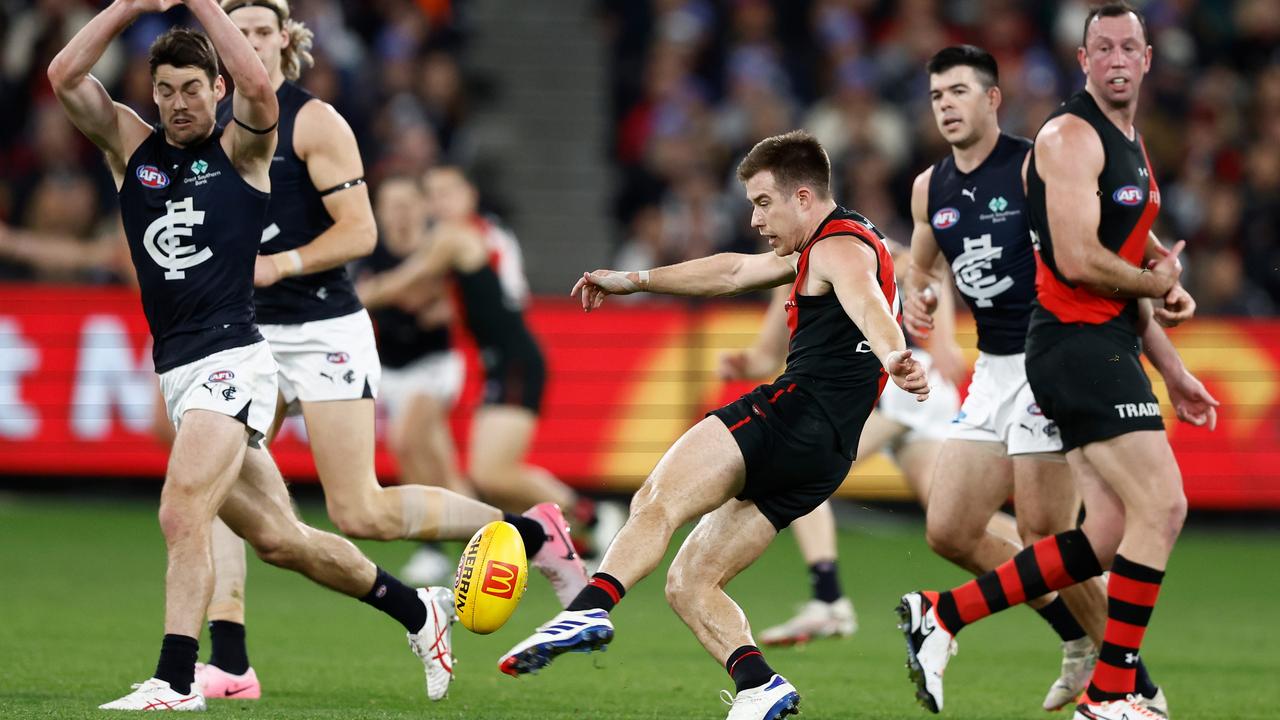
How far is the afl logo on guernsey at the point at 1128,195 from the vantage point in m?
6.50

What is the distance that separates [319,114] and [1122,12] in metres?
3.43

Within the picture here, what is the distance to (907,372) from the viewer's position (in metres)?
5.50

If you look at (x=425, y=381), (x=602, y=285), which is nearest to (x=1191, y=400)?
(x=602, y=285)

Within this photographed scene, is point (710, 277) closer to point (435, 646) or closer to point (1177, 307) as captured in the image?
point (1177, 307)

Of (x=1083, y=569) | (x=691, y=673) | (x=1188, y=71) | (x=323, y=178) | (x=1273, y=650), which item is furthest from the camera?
(x=1188, y=71)

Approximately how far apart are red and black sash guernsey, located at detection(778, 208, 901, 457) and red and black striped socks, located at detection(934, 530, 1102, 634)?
0.92 metres

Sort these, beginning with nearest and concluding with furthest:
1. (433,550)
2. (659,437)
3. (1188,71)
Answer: (433,550)
(659,437)
(1188,71)

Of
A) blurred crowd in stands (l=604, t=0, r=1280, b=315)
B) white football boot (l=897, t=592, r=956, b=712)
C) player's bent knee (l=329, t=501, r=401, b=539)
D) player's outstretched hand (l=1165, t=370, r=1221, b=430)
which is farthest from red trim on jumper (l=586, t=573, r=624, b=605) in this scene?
blurred crowd in stands (l=604, t=0, r=1280, b=315)

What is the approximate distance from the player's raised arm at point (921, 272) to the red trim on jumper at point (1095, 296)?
992 millimetres

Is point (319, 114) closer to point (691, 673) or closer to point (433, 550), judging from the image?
point (691, 673)

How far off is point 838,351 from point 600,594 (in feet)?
4.24

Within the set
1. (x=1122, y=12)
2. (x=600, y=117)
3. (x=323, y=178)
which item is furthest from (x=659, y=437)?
(x=1122, y=12)

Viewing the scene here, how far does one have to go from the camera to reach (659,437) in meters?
14.8

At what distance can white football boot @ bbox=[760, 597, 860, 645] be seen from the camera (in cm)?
905
